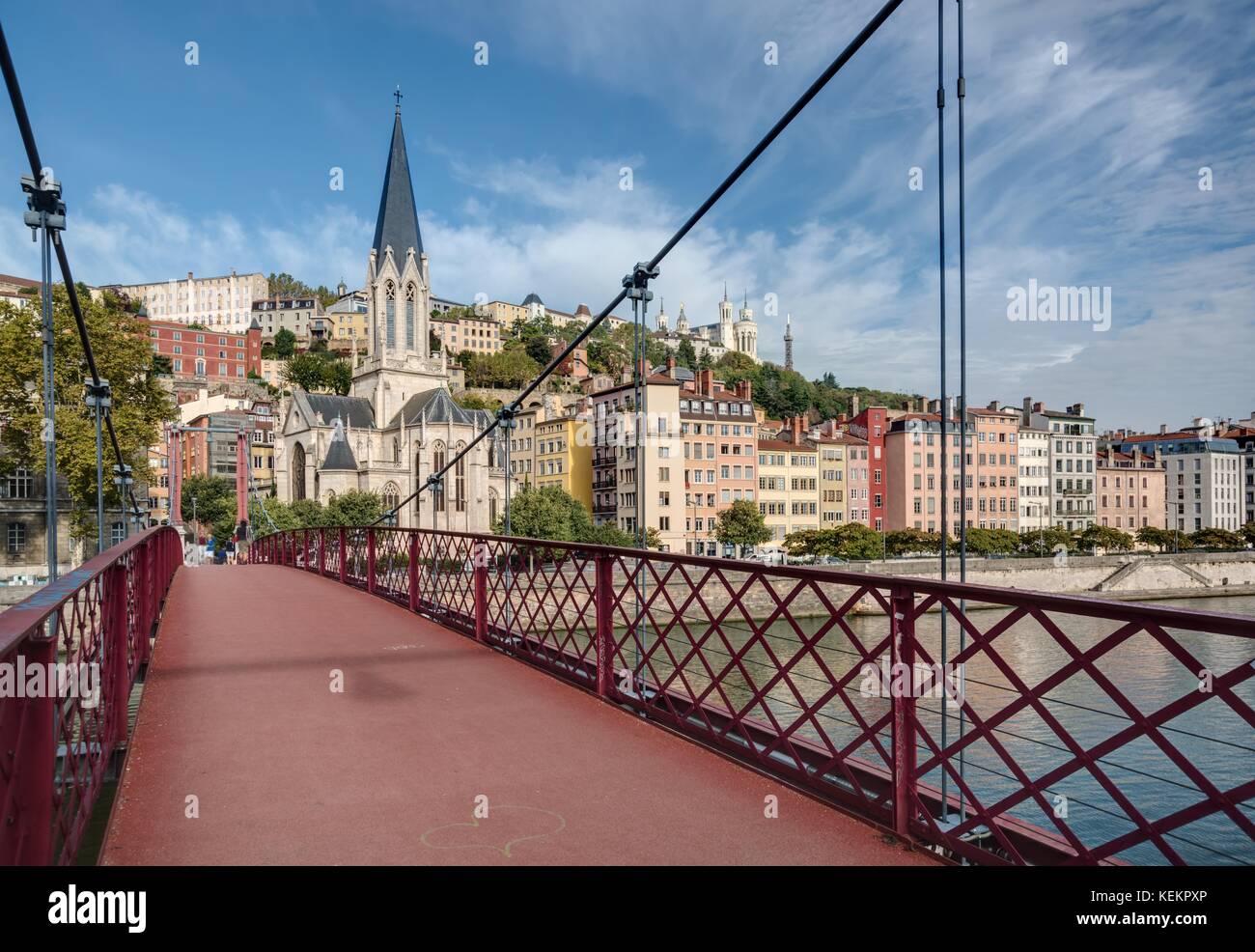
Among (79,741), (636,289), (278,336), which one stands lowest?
(79,741)

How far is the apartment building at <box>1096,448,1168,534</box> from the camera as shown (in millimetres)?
76188

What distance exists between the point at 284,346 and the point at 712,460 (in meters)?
79.8

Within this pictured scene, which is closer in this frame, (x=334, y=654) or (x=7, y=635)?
(x=7, y=635)

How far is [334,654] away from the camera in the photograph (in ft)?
26.2

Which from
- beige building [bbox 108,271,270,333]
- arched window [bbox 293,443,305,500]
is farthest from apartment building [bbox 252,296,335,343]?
arched window [bbox 293,443,305,500]

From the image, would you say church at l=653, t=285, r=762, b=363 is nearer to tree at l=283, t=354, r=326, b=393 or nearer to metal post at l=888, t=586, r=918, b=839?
tree at l=283, t=354, r=326, b=393

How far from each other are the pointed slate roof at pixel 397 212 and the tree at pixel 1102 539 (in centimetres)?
5376

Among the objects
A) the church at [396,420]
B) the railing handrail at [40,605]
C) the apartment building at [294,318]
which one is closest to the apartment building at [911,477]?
the church at [396,420]

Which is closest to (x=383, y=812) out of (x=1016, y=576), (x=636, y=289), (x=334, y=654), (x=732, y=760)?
(x=732, y=760)

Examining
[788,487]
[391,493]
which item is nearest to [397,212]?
[391,493]

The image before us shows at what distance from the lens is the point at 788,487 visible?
6469 cm

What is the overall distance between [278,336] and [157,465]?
47219 millimetres

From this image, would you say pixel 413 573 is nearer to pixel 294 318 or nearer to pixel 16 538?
pixel 16 538
